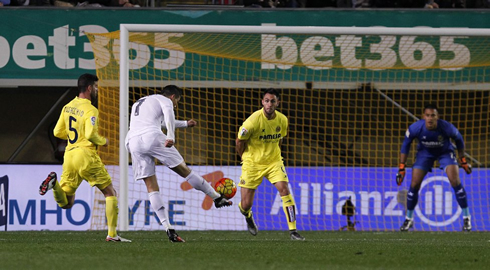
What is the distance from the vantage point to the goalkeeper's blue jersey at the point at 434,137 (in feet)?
44.8

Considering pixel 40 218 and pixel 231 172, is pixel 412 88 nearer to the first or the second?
pixel 231 172

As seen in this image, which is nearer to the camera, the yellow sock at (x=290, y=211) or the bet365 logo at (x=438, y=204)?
the yellow sock at (x=290, y=211)

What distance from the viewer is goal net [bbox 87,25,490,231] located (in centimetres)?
1445

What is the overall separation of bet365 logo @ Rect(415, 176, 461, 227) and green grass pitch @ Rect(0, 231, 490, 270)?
4.49 m

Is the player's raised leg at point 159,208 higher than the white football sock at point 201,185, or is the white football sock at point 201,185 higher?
the white football sock at point 201,185

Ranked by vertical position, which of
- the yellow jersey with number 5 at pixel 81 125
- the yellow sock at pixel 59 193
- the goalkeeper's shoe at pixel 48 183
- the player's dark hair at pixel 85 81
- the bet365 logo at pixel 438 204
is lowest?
the bet365 logo at pixel 438 204

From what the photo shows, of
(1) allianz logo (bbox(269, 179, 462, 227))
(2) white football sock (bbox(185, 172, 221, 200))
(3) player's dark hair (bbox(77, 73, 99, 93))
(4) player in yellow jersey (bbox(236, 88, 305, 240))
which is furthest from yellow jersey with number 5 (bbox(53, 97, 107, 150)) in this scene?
(1) allianz logo (bbox(269, 179, 462, 227))

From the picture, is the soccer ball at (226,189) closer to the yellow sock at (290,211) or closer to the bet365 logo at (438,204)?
the yellow sock at (290,211)

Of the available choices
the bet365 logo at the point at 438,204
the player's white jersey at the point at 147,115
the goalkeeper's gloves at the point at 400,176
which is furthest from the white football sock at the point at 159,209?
the bet365 logo at the point at 438,204

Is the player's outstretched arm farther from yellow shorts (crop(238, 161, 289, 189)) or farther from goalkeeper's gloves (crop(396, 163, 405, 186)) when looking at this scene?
yellow shorts (crop(238, 161, 289, 189))

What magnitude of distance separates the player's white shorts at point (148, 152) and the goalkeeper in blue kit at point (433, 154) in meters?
4.90

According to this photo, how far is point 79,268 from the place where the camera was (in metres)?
6.77

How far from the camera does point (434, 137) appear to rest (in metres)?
13.7

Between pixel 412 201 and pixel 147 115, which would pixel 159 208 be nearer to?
pixel 147 115
